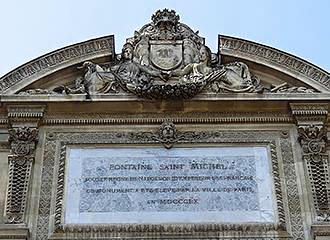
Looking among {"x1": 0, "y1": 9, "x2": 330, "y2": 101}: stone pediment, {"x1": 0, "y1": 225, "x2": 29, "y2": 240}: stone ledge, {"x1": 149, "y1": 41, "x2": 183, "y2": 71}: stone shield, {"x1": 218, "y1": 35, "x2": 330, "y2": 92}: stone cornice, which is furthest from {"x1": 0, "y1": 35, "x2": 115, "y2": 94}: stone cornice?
{"x1": 0, "y1": 225, "x2": 29, "y2": 240}: stone ledge

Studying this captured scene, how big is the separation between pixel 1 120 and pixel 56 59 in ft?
4.86

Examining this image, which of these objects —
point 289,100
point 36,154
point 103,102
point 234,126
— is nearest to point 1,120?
point 36,154

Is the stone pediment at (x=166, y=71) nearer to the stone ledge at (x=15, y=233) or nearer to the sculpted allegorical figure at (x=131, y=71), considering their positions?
the sculpted allegorical figure at (x=131, y=71)

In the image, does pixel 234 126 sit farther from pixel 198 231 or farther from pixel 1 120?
pixel 1 120

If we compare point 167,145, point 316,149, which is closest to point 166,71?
point 167,145

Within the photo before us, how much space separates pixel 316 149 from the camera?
457 inches

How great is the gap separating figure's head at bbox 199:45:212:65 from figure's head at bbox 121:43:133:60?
1.20 metres

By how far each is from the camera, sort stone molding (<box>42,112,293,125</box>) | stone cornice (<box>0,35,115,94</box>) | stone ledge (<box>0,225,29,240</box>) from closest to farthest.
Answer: stone ledge (<box>0,225,29,240</box>) < stone molding (<box>42,112,293,125</box>) < stone cornice (<box>0,35,115,94</box>)

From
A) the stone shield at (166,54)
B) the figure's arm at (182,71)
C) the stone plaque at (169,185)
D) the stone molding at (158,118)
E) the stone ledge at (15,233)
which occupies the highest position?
the stone shield at (166,54)

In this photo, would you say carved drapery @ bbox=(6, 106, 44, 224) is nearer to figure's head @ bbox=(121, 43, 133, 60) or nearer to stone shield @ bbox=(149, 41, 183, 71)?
figure's head @ bbox=(121, 43, 133, 60)

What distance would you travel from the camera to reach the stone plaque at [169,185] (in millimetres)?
10906

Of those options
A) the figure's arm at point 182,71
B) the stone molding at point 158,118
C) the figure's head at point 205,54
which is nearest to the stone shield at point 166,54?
the figure's arm at point 182,71

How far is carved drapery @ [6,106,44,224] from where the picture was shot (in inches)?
431

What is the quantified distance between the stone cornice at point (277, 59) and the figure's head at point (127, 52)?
155 centimetres
